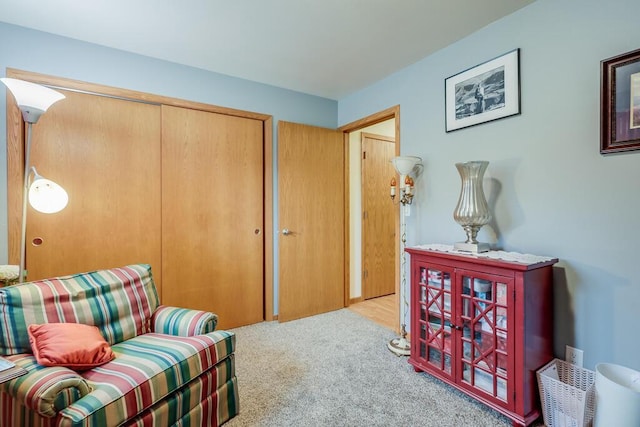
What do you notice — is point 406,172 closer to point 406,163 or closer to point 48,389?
point 406,163

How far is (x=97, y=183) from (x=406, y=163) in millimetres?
2401

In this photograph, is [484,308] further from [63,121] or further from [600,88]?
[63,121]

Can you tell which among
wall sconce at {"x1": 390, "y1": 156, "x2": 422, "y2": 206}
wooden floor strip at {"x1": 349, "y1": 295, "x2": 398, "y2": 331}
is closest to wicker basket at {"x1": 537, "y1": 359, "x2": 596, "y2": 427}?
wooden floor strip at {"x1": 349, "y1": 295, "x2": 398, "y2": 331}

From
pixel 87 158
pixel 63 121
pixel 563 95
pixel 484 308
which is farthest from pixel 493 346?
pixel 63 121

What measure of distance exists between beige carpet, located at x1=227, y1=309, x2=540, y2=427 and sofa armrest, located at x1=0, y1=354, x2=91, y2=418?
803mm

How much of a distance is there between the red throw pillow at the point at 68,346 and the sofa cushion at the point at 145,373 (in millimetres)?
51

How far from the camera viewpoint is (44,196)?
5.60 feet

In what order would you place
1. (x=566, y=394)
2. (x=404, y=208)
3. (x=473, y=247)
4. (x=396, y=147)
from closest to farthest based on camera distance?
(x=566, y=394) < (x=473, y=247) < (x=404, y=208) < (x=396, y=147)

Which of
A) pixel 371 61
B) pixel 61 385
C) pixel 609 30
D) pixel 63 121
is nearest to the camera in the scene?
pixel 61 385

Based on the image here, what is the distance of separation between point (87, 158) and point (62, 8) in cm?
96

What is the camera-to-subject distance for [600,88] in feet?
5.14

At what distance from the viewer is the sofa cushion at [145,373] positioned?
112cm

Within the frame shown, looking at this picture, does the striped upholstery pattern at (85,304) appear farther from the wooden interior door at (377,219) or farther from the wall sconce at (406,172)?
the wooden interior door at (377,219)

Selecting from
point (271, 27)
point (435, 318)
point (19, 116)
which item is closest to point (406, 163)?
point (435, 318)
